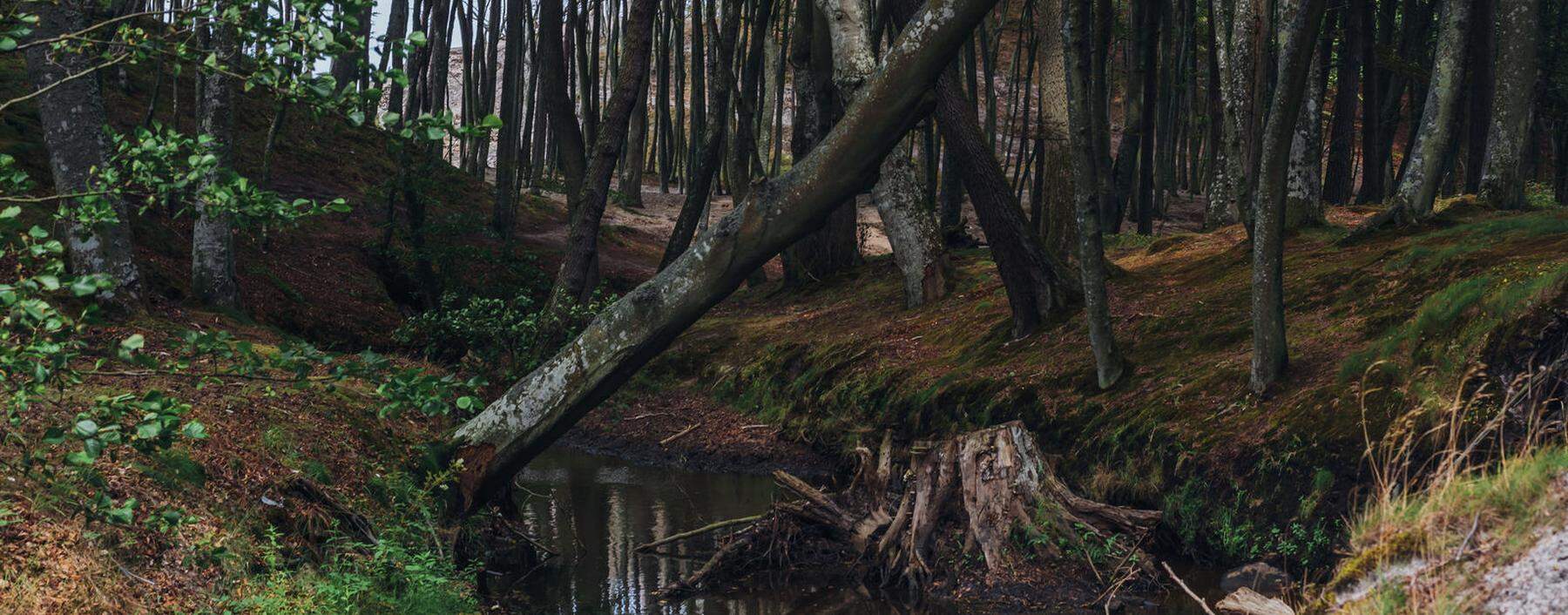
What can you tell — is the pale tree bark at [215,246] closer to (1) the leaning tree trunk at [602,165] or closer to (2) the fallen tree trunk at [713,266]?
(1) the leaning tree trunk at [602,165]

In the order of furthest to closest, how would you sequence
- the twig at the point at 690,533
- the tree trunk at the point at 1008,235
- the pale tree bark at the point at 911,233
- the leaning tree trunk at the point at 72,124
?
the pale tree bark at the point at 911,233 < the tree trunk at the point at 1008,235 < the leaning tree trunk at the point at 72,124 < the twig at the point at 690,533

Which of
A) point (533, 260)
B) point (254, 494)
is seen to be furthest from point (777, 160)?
point (254, 494)

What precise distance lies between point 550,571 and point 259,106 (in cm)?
2075

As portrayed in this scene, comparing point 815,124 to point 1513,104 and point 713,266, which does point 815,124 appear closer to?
point 1513,104

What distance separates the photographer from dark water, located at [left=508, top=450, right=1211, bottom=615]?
8.43m

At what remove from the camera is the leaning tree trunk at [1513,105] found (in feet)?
41.9

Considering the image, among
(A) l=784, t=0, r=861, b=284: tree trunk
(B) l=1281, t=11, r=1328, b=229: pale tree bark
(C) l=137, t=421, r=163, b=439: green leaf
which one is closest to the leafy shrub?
(A) l=784, t=0, r=861, b=284: tree trunk

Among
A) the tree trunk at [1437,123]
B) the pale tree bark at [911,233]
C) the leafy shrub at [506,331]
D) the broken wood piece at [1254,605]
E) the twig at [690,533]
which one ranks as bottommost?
the twig at [690,533]

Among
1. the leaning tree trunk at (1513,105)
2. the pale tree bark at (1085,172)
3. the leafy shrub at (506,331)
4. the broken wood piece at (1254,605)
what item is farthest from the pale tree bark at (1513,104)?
the leafy shrub at (506,331)

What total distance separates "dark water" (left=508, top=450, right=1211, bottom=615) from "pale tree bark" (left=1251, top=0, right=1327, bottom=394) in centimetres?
220

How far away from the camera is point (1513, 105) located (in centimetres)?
1292

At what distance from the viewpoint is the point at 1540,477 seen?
14.5 feet

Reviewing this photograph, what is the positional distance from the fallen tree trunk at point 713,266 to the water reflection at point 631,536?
3.76 feet

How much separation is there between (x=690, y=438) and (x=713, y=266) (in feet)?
26.5
